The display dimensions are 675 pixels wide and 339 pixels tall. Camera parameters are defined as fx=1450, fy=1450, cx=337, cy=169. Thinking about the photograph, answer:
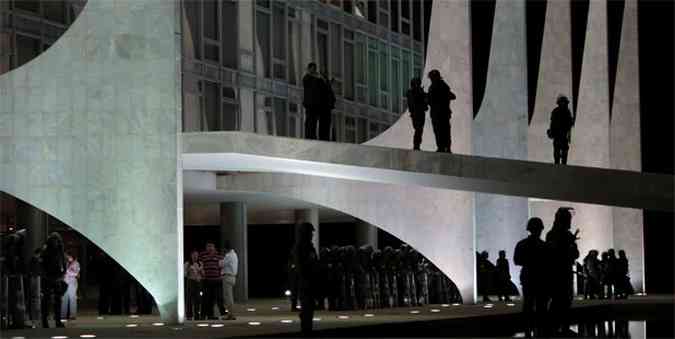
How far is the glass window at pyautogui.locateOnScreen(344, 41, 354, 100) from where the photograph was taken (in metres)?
43.1

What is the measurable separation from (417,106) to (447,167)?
1.29 meters

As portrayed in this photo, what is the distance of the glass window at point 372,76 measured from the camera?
44844 mm

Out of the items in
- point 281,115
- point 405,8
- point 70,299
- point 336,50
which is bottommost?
point 70,299

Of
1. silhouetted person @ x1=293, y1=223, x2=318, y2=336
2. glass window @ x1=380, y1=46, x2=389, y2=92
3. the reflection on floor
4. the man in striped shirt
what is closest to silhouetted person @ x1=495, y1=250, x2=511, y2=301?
the reflection on floor

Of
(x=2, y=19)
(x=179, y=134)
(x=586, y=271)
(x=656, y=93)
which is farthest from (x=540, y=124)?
(x=179, y=134)

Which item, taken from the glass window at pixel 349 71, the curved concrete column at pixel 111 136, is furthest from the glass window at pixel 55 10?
the glass window at pixel 349 71

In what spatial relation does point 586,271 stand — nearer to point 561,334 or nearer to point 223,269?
point 223,269

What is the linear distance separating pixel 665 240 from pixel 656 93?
492 centimetres

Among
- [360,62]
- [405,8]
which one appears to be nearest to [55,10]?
[360,62]

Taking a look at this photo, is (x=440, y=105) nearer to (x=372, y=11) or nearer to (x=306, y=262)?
(x=306, y=262)

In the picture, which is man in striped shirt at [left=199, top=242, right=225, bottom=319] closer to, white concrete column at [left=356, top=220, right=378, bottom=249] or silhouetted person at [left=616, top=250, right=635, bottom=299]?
silhouetted person at [left=616, top=250, right=635, bottom=299]

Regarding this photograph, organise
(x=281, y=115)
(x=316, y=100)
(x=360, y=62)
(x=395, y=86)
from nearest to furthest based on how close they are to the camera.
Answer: (x=316, y=100), (x=281, y=115), (x=360, y=62), (x=395, y=86)

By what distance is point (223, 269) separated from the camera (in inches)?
1014

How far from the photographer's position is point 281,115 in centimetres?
3922
